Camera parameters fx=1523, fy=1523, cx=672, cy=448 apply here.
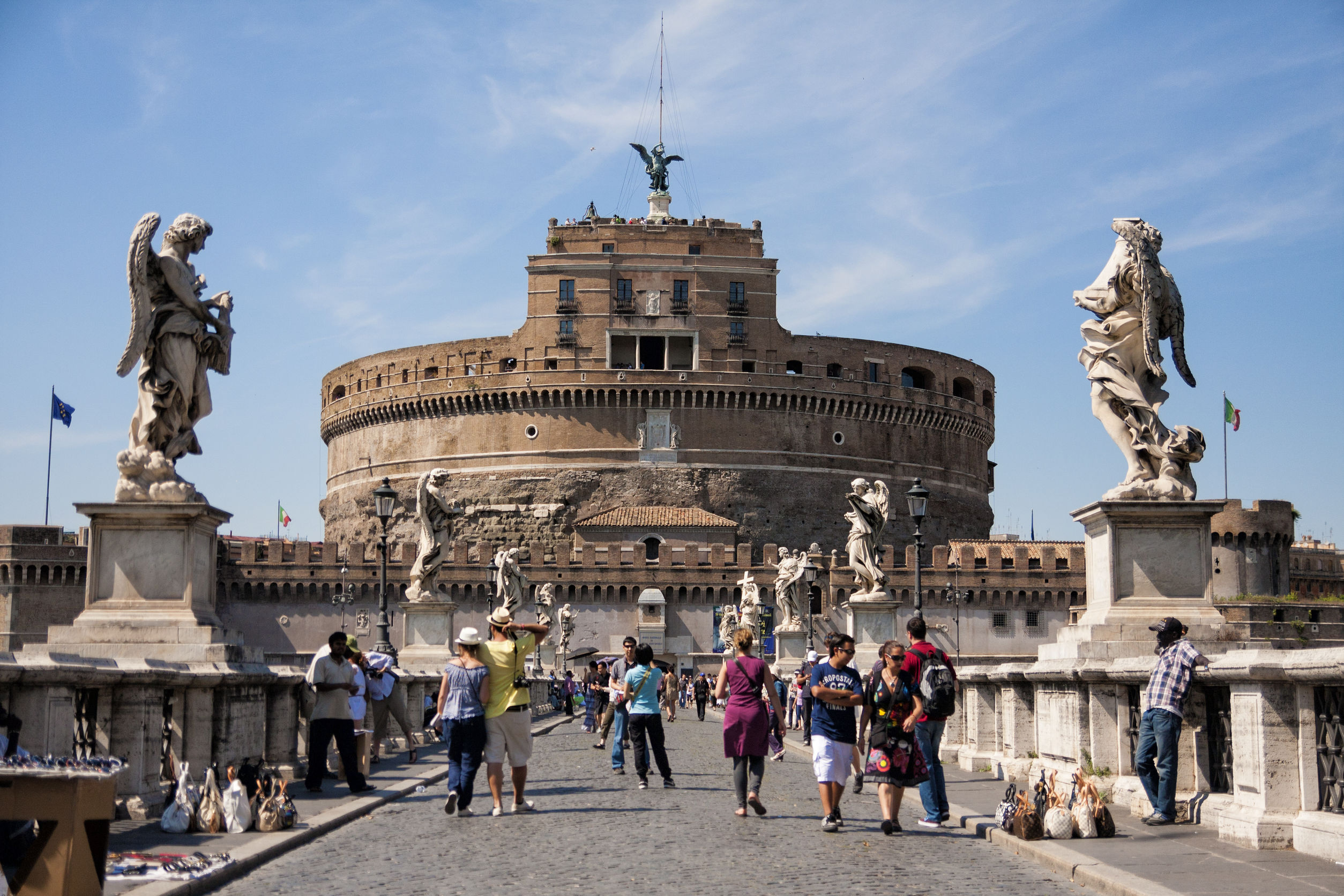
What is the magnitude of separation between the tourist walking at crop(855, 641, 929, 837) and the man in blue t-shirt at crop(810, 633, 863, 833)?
0.15 metres

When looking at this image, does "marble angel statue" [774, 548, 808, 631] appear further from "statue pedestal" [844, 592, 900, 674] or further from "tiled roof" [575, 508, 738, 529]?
"tiled roof" [575, 508, 738, 529]

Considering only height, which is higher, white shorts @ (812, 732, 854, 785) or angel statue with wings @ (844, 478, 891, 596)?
angel statue with wings @ (844, 478, 891, 596)

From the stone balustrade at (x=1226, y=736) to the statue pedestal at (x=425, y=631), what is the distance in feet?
33.9

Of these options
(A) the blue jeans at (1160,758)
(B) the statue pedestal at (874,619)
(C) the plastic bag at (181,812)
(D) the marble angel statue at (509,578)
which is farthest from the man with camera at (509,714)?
(D) the marble angel statue at (509,578)

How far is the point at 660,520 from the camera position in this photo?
218 ft

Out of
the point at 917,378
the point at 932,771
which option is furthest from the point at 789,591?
the point at 917,378

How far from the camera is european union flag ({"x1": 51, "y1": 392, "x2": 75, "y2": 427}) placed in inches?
2222

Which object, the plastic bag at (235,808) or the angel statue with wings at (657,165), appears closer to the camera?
the plastic bag at (235,808)

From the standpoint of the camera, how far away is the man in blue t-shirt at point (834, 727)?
364 inches

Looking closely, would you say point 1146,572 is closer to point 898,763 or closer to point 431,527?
point 898,763

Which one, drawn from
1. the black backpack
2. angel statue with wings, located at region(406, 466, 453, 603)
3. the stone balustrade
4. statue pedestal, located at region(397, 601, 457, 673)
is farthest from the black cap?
statue pedestal, located at region(397, 601, 457, 673)

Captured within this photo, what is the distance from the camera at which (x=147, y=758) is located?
8977 millimetres

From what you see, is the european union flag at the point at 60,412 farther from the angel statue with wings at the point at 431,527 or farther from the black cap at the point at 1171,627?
the black cap at the point at 1171,627

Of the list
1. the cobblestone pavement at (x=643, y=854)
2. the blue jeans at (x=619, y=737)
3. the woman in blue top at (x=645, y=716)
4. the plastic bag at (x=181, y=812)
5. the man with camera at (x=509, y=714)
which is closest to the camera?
the cobblestone pavement at (x=643, y=854)
